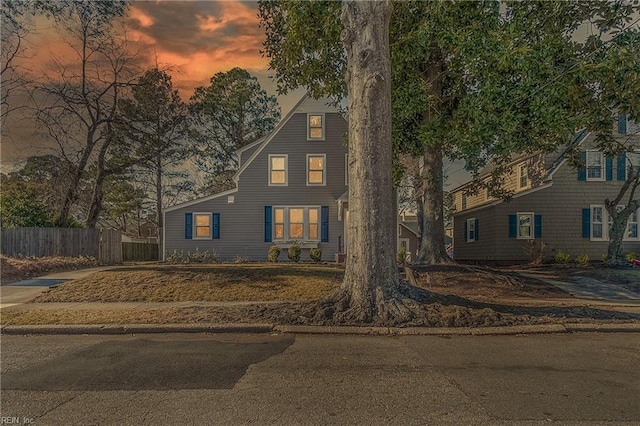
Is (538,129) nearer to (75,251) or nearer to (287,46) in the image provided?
(287,46)

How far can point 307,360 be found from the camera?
5281 millimetres

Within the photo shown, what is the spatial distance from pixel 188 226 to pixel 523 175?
19.9 metres

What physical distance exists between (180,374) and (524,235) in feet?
73.7

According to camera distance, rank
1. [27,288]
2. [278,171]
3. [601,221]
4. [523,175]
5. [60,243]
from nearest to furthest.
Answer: [27,288], [60,243], [278,171], [601,221], [523,175]

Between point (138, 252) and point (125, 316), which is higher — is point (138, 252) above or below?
below

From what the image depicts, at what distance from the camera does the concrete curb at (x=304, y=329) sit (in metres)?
6.70

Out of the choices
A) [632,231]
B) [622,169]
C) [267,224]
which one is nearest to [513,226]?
[632,231]

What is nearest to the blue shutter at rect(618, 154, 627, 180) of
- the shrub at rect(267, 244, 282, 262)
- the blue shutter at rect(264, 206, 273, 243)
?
the shrub at rect(267, 244, 282, 262)

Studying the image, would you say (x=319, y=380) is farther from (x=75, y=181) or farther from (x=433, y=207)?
(x=75, y=181)

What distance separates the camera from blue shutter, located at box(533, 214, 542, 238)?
73.8 ft

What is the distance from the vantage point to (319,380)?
14.9 feet

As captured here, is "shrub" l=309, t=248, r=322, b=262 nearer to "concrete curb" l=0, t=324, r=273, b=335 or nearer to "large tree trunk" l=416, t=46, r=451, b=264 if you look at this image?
"large tree trunk" l=416, t=46, r=451, b=264

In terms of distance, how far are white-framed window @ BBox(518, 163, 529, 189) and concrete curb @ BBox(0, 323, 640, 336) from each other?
1857 cm

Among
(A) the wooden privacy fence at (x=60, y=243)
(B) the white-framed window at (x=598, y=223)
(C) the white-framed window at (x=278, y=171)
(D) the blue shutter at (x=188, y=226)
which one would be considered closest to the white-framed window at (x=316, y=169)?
(C) the white-framed window at (x=278, y=171)
